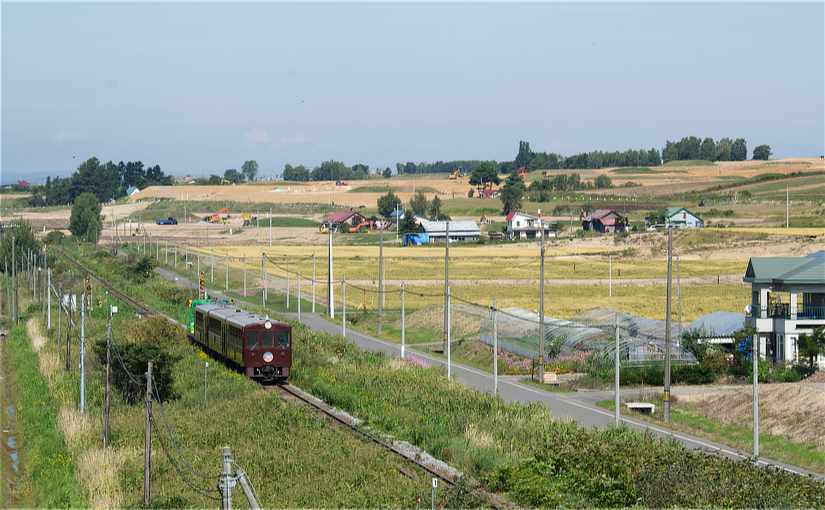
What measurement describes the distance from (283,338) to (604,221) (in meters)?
107

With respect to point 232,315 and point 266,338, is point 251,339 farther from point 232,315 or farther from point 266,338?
point 232,315

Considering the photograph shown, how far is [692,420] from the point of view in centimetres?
3641

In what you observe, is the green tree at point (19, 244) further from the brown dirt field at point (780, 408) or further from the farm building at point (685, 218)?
the brown dirt field at point (780, 408)

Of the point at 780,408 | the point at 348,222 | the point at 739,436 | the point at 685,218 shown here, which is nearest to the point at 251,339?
the point at 739,436

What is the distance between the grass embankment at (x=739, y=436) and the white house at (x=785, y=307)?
928cm

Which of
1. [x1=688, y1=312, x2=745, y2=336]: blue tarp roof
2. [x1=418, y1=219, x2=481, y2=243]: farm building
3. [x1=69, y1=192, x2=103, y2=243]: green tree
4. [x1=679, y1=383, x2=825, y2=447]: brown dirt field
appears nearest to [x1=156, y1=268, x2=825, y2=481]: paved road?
[x1=679, y1=383, x2=825, y2=447]: brown dirt field

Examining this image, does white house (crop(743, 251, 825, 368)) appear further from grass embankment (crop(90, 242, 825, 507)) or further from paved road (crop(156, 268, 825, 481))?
grass embankment (crop(90, 242, 825, 507))

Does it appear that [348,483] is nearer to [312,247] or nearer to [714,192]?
[312,247]

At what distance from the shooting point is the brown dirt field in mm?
33719

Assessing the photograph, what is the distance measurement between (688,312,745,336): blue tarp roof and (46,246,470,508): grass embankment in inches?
840

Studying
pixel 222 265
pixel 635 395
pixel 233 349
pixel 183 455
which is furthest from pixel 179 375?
pixel 222 265

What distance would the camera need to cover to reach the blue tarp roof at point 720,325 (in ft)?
163

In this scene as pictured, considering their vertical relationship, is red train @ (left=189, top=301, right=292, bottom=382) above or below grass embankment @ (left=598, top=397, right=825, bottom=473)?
above

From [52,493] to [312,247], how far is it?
103 m
